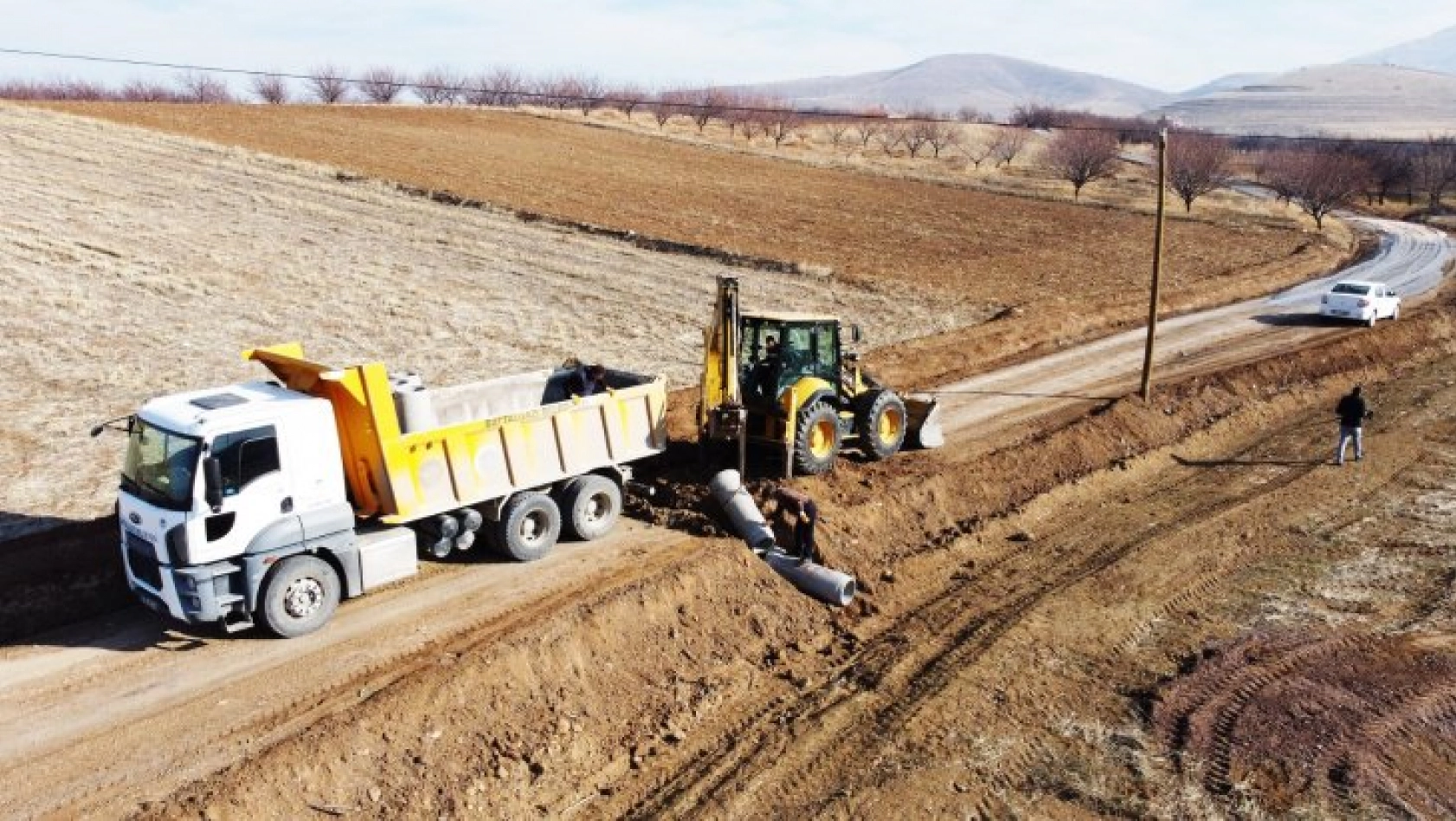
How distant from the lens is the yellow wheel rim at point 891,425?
1784 centimetres

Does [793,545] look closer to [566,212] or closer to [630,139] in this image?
[566,212]

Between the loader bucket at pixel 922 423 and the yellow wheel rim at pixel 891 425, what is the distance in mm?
736

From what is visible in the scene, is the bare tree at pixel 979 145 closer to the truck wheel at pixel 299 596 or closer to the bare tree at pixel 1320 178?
Answer: the bare tree at pixel 1320 178

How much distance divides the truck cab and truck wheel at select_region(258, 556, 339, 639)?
0.02 m

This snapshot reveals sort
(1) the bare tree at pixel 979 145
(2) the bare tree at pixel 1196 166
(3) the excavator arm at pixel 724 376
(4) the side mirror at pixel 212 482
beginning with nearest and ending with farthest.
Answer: (4) the side mirror at pixel 212 482 → (3) the excavator arm at pixel 724 376 → (2) the bare tree at pixel 1196 166 → (1) the bare tree at pixel 979 145

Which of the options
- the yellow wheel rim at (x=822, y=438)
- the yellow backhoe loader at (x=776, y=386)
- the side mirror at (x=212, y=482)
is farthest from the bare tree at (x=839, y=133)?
the side mirror at (x=212, y=482)

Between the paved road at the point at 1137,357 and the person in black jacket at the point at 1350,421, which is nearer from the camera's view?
the person in black jacket at the point at 1350,421

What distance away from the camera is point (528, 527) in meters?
14.1

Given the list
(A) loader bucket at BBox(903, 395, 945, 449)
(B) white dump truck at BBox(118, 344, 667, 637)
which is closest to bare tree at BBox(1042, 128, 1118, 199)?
(A) loader bucket at BBox(903, 395, 945, 449)

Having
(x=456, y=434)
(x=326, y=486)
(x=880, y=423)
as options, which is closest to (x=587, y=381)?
(x=456, y=434)

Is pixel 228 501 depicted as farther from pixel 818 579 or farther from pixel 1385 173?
pixel 1385 173

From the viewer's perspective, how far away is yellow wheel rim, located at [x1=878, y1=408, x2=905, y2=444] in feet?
58.5

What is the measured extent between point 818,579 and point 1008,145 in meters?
98.8

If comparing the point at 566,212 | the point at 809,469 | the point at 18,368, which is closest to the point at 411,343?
the point at 18,368
